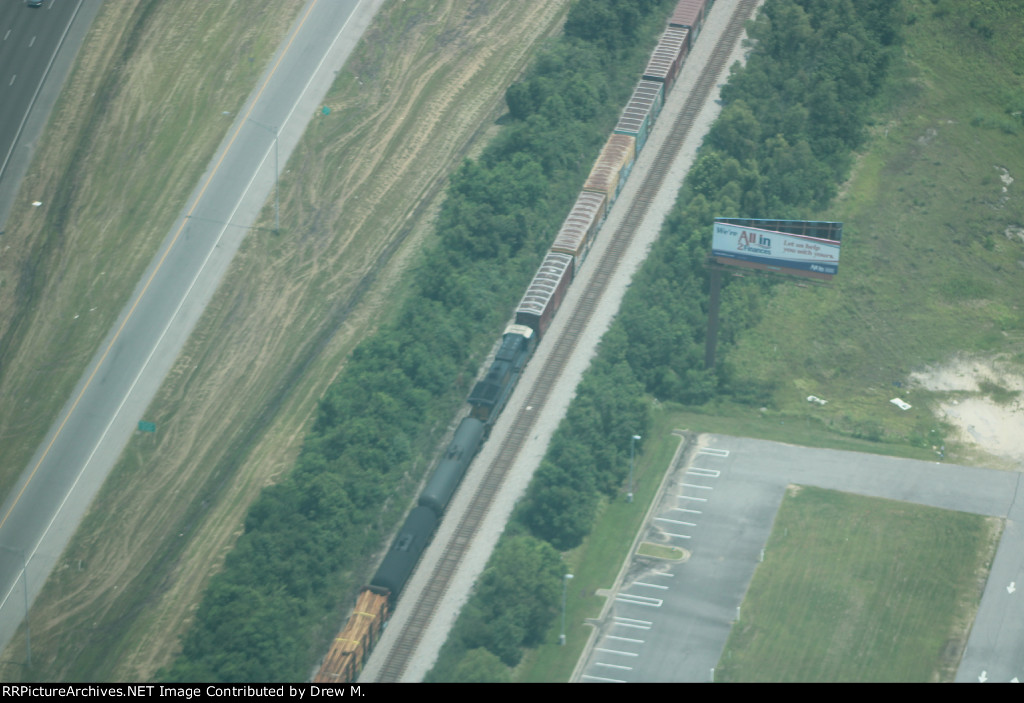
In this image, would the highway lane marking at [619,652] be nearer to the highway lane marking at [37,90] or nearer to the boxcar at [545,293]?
the boxcar at [545,293]

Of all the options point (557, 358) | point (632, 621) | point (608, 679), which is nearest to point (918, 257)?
point (557, 358)

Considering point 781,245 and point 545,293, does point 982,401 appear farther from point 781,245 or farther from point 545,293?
point 545,293

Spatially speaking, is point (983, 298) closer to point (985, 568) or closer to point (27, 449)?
point (985, 568)

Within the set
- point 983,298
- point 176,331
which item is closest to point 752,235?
point 983,298

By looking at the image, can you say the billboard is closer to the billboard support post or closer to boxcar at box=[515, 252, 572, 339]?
the billboard support post

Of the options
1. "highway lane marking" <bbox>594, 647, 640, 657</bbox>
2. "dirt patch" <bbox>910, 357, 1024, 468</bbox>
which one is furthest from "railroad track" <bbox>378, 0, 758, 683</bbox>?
"dirt patch" <bbox>910, 357, 1024, 468</bbox>

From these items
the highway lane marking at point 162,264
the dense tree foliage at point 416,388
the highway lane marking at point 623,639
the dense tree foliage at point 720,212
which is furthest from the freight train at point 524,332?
the highway lane marking at point 162,264
